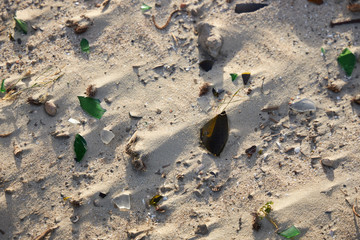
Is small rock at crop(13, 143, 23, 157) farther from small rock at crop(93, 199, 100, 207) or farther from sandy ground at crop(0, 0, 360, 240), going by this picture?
small rock at crop(93, 199, 100, 207)

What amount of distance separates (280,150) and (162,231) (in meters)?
0.76

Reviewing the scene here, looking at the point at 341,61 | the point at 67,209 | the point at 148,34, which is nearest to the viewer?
the point at 67,209

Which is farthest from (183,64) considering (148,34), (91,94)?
(91,94)

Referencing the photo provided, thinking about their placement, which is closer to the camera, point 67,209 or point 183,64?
point 67,209

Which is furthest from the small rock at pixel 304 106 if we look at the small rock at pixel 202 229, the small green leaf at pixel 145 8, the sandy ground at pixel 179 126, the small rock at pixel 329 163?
the small green leaf at pixel 145 8

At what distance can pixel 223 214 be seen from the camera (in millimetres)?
1632

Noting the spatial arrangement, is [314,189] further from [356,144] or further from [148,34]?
[148,34]

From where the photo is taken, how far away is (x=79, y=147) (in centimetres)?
175

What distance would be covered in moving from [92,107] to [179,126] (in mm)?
512

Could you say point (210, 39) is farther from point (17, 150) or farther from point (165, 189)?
point (17, 150)

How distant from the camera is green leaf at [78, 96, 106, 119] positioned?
1.81 metres

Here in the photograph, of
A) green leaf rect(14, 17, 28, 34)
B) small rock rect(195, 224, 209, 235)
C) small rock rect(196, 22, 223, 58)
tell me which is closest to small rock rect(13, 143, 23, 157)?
green leaf rect(14, 17, 28, 34)

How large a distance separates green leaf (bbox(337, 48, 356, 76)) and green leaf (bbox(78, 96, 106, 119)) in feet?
4.55

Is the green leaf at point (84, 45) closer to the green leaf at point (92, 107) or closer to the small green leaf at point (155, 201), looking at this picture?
the green leaf at point (92, 107)
